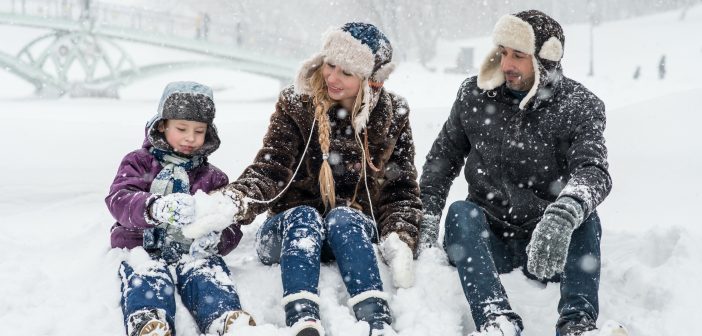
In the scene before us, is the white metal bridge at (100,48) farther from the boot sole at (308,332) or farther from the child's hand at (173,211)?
the boot sole at (308,332)

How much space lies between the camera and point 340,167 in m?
3.21

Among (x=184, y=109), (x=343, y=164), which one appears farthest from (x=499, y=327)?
(x=184, y=109)

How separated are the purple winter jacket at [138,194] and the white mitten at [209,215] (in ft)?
0.63

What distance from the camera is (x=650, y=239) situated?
3807mm

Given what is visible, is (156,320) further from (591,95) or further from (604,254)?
(604,254)

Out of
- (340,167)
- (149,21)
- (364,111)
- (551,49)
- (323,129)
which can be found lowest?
(149,21)

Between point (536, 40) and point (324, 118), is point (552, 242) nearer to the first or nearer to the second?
point (536, 40)

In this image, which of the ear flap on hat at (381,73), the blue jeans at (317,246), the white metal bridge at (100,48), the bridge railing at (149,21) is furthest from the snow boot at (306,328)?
the bridge railing at (149,21)

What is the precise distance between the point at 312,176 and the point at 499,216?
1.02 meters

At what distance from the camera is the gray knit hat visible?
119 inches

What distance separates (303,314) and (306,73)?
1285 millimetres

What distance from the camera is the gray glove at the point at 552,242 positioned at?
7.89ft

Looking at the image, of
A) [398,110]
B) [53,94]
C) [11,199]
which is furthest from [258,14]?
[398,110]

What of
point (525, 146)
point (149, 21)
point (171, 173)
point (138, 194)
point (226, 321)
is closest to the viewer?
point (226, 321)
